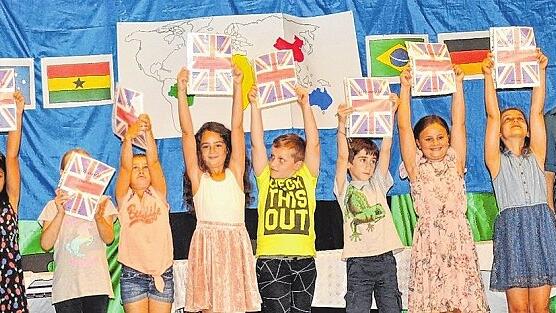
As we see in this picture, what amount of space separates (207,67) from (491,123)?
1.38 metres

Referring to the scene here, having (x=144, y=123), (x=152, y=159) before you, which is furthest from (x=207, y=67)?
(x=152, y=159)

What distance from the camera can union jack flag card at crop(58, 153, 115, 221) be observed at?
425 centimetres

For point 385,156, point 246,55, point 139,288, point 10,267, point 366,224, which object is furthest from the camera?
point 246,55

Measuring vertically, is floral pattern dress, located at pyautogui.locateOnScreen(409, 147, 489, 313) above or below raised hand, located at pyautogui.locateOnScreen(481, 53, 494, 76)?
below

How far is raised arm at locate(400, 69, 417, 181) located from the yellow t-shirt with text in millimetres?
451

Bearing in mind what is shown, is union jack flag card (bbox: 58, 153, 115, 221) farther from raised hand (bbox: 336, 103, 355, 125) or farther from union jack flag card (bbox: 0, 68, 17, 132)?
raised hand (bbox: 336, 103, 355, 125)

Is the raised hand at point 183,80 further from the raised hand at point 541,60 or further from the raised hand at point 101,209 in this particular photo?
the raised hand at point 541,60

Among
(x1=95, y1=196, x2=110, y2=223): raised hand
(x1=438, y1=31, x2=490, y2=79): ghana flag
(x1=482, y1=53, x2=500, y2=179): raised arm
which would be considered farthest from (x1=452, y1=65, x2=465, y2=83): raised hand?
(x1=95, y1=196, x2=110, y2=223): raised hand

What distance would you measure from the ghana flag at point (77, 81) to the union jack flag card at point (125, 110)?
0.34 meters

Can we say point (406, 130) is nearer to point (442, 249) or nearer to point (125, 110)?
point (442, 249)

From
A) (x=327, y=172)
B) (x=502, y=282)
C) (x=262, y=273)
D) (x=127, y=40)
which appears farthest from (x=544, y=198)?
(x=127, y=40)

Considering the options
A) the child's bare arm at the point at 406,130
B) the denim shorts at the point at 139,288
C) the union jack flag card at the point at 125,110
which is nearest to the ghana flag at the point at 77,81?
the union jack flag card at the point at 125,110

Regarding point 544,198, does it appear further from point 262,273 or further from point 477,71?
point 262,273

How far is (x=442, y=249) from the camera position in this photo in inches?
167
